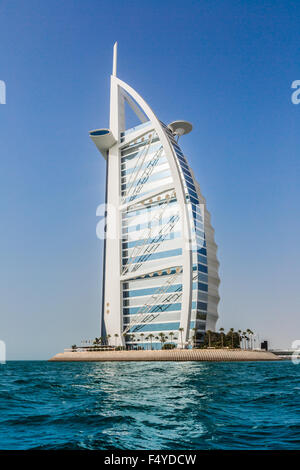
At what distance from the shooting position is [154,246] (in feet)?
390

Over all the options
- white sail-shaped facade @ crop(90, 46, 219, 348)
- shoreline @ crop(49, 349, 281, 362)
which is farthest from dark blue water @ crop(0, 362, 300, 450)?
white sail-shaped facade @ crop(90, 46, 219, 348)

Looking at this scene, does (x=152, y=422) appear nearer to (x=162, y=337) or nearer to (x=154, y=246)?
(x=162, y=337)

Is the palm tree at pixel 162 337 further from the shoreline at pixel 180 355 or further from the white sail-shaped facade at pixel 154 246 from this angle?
the shoreline at pixel 180 355

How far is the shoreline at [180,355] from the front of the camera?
9544 centimetres

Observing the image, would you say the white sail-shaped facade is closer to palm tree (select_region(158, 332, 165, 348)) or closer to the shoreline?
palm tree (select_region(158, 332, 165, 348))

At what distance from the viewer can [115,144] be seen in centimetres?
13962

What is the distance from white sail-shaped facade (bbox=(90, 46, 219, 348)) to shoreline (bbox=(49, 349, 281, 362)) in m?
8.38

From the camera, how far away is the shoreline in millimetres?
95438

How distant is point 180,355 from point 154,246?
33.7m

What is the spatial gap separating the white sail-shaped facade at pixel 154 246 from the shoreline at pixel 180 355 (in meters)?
8.38

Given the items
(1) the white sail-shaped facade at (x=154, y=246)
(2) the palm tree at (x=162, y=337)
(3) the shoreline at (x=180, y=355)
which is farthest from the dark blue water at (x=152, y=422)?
(2) the palm tree at (x=162, y=337)

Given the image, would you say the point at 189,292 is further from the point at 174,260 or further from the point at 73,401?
the point at 73,401
